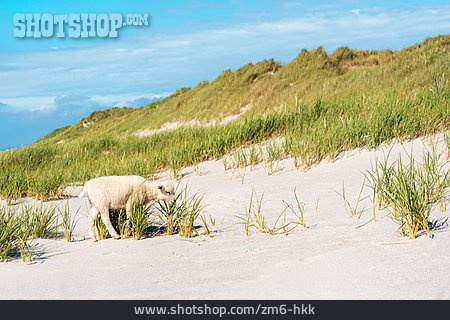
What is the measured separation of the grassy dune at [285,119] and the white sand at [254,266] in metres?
3.55

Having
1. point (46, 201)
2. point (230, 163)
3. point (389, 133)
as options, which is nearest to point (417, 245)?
point (389, 133)

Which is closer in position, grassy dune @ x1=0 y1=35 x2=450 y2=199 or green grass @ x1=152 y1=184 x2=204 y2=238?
green grass @ x1=152 y1=184 x2=204 y2=238

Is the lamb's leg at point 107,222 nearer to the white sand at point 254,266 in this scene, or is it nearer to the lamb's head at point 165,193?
the white sand at point 254,266

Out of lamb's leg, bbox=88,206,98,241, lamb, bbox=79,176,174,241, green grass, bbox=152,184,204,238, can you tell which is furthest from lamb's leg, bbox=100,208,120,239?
green grass, bbox=152,184,204,238

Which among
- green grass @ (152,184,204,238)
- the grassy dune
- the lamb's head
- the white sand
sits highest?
the grassy dune

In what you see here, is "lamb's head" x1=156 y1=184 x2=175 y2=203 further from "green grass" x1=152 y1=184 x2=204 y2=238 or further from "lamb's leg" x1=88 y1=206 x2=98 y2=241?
"lamb's leg" x1=88 y1=206 x2=98 y2=241

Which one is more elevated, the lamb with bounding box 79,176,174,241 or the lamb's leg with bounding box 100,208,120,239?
the lamb with bounding box 79,176,174,241

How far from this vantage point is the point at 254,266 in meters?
3.91

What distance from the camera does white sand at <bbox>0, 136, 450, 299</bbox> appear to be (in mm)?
3275

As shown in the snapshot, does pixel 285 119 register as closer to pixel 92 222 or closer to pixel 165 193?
pixel 165 193

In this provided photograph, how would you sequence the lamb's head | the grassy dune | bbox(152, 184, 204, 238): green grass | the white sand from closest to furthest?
the white sand < bbox(152, 184, 204, 238): green grass < the lamb's head < the grassy dune

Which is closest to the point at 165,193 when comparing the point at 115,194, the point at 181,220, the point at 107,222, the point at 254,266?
the point at 181,220

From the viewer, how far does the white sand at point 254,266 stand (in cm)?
328

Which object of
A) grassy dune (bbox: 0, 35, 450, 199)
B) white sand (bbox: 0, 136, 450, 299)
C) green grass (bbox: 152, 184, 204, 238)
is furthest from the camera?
grassy dune (bbox: 0, 35, 450, 199)
